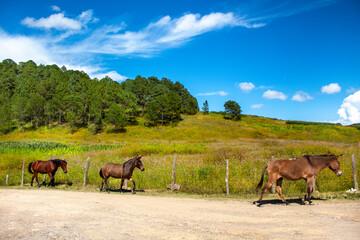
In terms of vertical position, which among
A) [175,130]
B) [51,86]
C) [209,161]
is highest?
[51,86]

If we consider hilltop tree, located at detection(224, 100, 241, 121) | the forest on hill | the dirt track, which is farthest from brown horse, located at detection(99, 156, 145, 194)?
hilltop tree, located at detection(224, 100, 241, 121)

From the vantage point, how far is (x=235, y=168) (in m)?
17.3

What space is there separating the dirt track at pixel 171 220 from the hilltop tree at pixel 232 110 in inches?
3462

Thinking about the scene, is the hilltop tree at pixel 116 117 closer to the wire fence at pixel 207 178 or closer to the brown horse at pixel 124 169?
the wire fence at pixel 207 178

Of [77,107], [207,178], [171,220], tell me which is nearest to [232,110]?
[77,107]

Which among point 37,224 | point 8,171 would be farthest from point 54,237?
point 8,171

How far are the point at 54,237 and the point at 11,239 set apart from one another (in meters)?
1.10

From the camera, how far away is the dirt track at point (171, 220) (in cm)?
675

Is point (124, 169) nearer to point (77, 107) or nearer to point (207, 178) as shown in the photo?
point (207, 178)

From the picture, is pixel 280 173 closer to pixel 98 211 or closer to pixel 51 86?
pixel 98 211

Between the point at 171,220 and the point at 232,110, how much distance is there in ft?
309

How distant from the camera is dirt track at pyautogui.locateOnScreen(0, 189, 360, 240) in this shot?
675 centimetres

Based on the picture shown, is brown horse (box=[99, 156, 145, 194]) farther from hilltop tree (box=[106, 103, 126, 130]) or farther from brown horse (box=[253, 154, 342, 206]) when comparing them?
hilltop tree (box=[106, 103, 126, 130])

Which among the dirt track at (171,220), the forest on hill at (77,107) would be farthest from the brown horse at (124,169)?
the forest on hill at (77,107)
